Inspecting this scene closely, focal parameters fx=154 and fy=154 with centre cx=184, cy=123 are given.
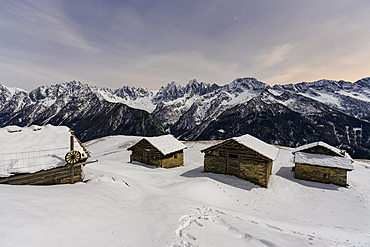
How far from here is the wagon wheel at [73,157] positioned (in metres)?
11.5

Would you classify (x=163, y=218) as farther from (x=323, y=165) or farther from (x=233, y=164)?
(x=323, y=165)

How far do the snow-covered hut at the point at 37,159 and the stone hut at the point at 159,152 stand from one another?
12290 mm

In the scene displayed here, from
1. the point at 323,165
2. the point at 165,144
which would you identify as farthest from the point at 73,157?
the point at 323,165

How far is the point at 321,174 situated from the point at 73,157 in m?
28.6

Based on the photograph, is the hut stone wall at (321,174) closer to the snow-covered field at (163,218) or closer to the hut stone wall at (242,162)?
the snow-covered field at (163,218)

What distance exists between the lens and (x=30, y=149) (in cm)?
1159

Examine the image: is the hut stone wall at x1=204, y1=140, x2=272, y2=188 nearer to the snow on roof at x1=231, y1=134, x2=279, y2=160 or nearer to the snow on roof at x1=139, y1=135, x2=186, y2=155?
the snow on roof at x1=231, y1=134, x2=279, y2=160

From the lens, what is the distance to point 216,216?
8.73m

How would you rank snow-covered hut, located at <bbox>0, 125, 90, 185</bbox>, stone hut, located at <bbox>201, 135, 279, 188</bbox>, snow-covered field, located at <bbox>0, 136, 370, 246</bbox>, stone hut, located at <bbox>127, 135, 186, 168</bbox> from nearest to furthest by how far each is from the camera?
1. snow-covered field, located at <bbox>0, 136, 370, 246</bbox>
2. snow-covered hut, located at <bbox>0, 125, 90, 185</bbox>
3. stone hut, located at <bbox>201, 135, 279, 188</bbox>
4. stone hut, located at <bbox>127, 135, 186, 168</bbox>

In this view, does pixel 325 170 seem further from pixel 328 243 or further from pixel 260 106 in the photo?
pixel 260 106

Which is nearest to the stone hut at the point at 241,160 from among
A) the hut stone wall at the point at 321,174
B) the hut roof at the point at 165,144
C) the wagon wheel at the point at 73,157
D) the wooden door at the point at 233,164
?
the wooden door at the point at 233,164

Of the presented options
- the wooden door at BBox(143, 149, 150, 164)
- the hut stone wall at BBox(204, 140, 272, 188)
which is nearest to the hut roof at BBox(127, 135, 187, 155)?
the wooden door at BBox(143, 149, 150, 164)

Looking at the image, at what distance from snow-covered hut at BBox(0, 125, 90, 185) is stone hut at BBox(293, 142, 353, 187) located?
26090mm

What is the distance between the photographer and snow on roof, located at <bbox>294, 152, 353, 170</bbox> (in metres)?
19.8
